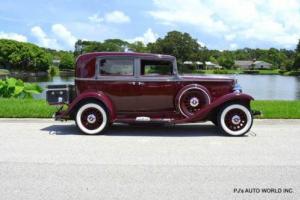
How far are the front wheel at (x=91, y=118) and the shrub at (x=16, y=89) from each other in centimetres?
994

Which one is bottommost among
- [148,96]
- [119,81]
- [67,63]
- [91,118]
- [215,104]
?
[91,118]

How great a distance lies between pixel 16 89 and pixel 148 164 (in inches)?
523

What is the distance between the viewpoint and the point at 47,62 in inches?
4963

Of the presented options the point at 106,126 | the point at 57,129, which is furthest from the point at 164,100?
the point at 57,129

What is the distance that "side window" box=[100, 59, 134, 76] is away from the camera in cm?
934

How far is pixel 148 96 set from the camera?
30.3ft

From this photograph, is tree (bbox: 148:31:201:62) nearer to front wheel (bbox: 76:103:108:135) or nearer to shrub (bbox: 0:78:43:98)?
shrub (bbox: 0:78:43:98)

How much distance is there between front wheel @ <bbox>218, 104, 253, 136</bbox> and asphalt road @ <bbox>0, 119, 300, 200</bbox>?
Answer: 214 millimetres

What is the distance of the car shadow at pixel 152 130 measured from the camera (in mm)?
9289

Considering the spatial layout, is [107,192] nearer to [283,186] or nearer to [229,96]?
[283,186]

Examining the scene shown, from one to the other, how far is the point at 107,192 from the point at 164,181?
816 millimetres

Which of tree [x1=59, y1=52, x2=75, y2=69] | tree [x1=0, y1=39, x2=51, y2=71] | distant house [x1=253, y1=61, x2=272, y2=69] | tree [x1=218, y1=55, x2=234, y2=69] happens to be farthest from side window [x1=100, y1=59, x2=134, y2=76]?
distant house [x1=253, y1=61, x2=272, y2=69]

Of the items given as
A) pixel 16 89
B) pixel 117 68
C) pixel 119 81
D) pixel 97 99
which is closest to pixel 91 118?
pixel 97 99

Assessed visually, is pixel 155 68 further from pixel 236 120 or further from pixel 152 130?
pixel 236 120
